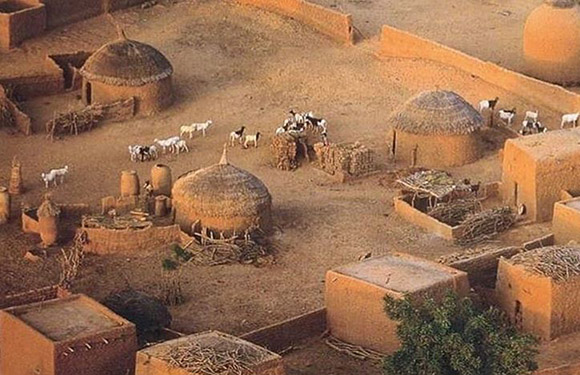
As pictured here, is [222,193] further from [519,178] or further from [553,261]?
[553,261]

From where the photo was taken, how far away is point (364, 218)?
1308 inches

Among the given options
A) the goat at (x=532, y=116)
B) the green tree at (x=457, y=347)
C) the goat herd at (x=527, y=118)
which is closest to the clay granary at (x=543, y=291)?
the green tree at (x=457, y=347)

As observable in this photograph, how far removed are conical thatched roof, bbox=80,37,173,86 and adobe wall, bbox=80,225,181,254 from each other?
7152 mm

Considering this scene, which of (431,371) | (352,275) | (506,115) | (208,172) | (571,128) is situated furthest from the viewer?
(506,115)

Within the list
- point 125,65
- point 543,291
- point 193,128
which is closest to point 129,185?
point 193,128

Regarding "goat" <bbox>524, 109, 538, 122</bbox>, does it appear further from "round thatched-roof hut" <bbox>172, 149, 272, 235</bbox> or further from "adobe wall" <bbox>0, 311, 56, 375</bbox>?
"adobe wall" <bbox>0, 311, 56, 375</bbox>

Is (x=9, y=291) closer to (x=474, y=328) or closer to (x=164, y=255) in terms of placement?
(x=164, y=255)

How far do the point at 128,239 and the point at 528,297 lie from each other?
7593 millimetres

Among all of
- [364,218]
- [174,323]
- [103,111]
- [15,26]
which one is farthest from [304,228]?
[15,26]

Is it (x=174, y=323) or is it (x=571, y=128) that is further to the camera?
(x=571, y=128)

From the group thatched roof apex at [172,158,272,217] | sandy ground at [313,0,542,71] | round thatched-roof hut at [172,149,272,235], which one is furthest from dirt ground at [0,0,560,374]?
sandy ground at [313,0,542,71]

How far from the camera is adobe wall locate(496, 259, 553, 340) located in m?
27.6

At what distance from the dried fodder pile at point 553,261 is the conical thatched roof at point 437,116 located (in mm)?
7489

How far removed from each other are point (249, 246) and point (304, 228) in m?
1.50
